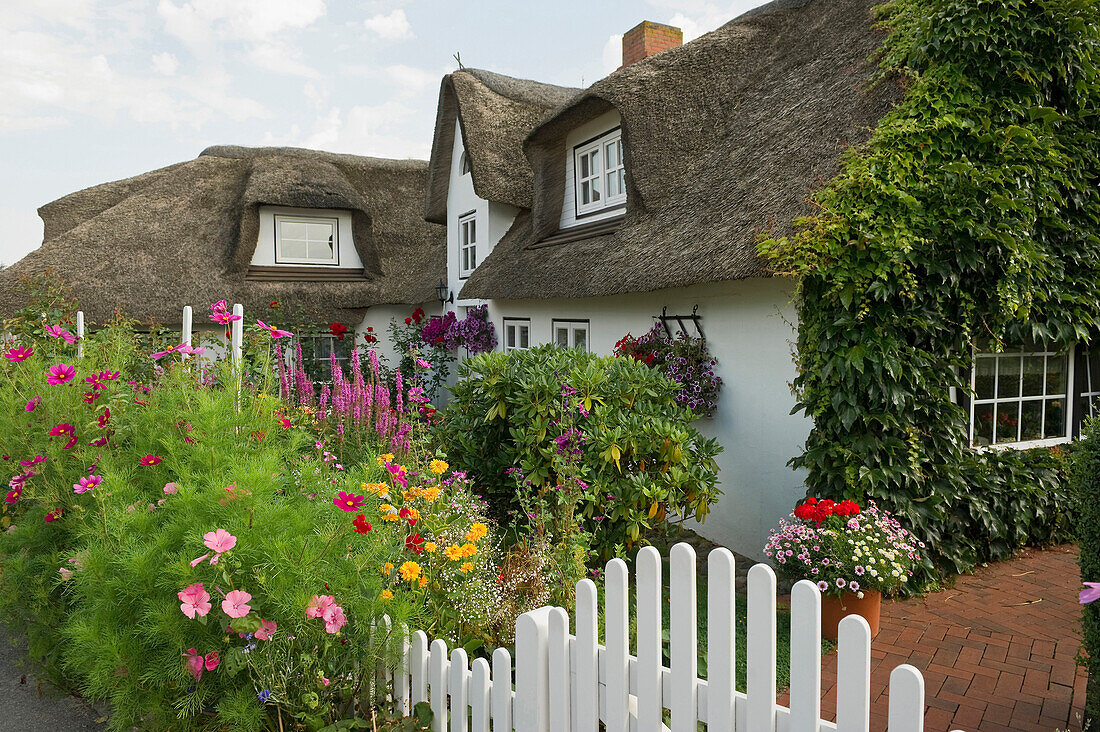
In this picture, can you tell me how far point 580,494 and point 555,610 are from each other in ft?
6.98

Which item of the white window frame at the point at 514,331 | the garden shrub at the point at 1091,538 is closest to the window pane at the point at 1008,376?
the garden shrub at the point at 1091,538

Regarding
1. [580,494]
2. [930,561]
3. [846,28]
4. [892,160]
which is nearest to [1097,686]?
[930,561]

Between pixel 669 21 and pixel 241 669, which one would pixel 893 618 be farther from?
pixel 669 21

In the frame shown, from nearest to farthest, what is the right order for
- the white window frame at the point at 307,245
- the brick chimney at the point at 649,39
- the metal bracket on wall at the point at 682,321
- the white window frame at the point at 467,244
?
the metal bracket on wall at the point at 682,321
the brick chimney at the point at 649,39
the white window frame at the point at 467,244
the white window frame at the point at 307,245

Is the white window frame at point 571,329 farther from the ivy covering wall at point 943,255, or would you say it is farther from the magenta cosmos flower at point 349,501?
the magenta cosmos flower at point 349,501

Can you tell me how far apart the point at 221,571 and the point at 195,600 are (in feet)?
0.36

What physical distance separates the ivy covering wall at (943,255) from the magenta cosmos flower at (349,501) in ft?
12.3

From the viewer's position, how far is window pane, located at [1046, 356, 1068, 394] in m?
6.20

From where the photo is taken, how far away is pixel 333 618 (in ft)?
7.32

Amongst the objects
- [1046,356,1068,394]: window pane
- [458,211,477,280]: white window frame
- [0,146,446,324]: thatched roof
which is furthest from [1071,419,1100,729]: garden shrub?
[0,146,446,324]: thatched roof

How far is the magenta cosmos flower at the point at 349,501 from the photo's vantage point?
232 centimetres

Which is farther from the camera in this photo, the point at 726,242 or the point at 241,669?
the point at 726,242

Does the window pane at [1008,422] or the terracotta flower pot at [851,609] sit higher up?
the window pane at [1008,422]

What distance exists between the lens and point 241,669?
2.29 meters
